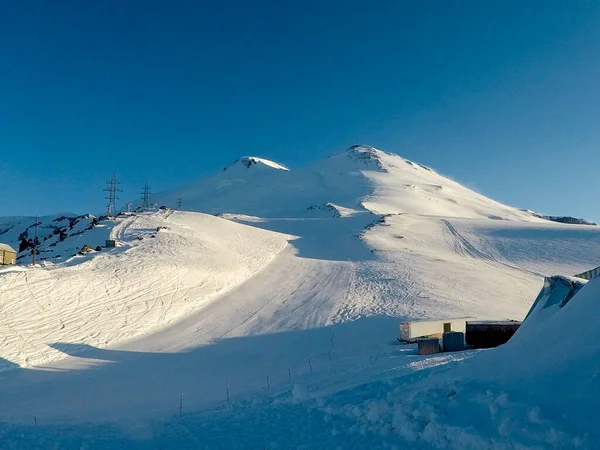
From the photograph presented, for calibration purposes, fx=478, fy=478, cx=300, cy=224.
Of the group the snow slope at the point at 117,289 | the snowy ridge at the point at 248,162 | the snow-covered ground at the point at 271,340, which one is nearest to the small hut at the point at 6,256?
the snow-covered ground at the point at 271,340

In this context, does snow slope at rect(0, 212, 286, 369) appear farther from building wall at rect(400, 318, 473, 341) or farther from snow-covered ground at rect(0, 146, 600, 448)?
building wall at rect(400, 318, 473, 341)

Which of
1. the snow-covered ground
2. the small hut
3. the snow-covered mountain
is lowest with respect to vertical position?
the snow-covered ground

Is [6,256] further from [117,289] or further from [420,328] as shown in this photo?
[420,328]

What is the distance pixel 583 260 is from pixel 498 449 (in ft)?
136

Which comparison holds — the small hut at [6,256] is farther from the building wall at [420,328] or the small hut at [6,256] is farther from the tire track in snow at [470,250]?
the tire track in snow at [470,250]

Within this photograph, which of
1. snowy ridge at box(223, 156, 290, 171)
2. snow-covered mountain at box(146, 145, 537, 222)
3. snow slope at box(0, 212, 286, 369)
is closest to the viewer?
snow slope at box(0, 212, 286, 369)

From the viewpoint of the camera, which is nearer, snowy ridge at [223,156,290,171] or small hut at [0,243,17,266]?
small hut at [0,243,17,266]

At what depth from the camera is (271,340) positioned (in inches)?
770

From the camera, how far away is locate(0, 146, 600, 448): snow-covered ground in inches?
301

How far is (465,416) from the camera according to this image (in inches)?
273

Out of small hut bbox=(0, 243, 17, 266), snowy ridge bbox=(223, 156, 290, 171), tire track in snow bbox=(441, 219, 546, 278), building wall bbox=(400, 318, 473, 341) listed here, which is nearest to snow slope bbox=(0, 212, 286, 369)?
small hut bbox=(0, 243, 17, 266)

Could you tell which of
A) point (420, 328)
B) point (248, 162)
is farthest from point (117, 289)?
point (248, 162)

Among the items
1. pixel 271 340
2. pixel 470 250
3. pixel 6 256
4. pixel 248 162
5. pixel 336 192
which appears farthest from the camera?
pixel 248 162

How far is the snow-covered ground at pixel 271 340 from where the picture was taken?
7.64 m
